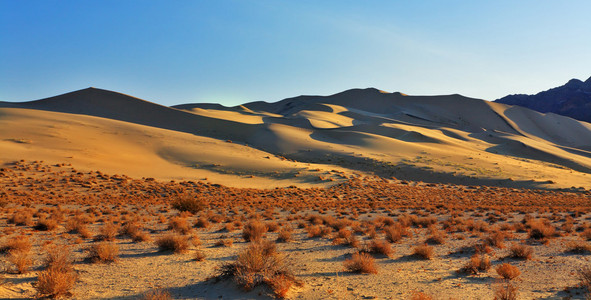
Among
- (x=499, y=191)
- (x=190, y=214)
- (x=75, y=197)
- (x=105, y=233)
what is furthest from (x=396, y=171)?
(x=105, y=233)

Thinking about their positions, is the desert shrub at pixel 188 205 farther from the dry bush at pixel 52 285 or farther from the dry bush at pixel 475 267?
the dry bush at pixel 475 267

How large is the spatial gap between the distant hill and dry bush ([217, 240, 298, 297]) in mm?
197256

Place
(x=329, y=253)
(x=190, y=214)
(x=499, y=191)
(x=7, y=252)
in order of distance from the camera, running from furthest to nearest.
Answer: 1. (x=499, y=191)
2. (x=190, y=214)
3. (x=329, y=253)
4. (x=7, y=252)

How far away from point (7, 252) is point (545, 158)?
76119 mm

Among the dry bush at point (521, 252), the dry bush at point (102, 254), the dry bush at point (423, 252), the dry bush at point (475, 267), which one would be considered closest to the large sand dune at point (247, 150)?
the dry bush at point (102, 254)

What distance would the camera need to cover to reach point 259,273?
7.00 m

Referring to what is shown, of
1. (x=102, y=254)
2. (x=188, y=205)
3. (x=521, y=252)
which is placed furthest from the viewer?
(x=188, y=205)

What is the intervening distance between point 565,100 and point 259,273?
711 ft

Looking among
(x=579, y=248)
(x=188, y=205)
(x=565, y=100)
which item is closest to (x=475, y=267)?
(x=579, y=248)

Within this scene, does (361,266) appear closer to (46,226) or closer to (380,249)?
(380,249)

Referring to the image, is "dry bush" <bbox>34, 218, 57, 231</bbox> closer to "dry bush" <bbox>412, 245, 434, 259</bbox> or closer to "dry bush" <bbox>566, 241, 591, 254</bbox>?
"dry bush" <bbox>412, 245, 434, 259</bbox>

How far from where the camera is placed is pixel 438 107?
13662 centimetres

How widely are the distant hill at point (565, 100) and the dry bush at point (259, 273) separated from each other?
7766 inches

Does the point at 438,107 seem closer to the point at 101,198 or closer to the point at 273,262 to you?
the point at 101,198
